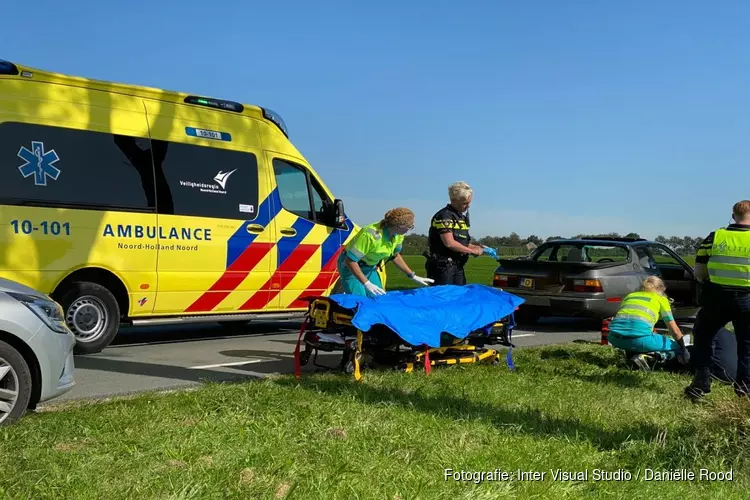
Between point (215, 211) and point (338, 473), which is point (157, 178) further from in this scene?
point (338, 473)

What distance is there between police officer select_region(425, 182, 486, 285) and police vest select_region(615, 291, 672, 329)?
160cm

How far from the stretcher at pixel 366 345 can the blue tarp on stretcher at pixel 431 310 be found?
118 millimetres

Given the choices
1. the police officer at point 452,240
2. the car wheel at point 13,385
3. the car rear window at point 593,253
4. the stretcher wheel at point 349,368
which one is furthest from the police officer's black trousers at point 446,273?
the car rear window at point 593,253

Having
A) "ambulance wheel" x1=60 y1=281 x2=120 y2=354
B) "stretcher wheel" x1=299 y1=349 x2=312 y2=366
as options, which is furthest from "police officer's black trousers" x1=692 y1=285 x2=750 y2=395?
"ambulance wheel" x1=60 y1=281 x2=120 y2=354

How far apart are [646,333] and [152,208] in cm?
560

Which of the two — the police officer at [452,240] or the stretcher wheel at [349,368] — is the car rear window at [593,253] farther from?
the stretcher wheel at [349,368]

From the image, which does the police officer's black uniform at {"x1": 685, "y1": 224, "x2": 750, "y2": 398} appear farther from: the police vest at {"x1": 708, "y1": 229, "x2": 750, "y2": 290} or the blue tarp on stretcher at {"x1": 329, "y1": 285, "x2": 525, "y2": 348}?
the blue tarp on stretcher at {"x1": 329, "y1": 285, "x2": 525, "y2": 348}

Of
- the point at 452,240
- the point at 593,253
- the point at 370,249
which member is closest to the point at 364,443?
the point at 370,249

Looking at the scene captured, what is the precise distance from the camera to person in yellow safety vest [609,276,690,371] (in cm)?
727

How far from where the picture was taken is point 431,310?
6.72m

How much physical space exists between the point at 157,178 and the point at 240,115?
161cm

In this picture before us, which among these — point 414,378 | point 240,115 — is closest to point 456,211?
point 414,378

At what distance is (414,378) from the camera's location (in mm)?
6332

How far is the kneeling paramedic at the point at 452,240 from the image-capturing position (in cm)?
747
